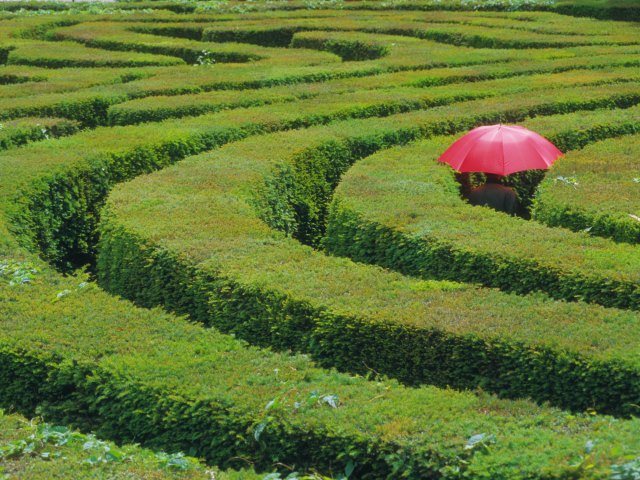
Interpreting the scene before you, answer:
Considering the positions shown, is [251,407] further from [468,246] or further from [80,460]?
[468,246]

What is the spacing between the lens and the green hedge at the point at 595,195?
10555 mm

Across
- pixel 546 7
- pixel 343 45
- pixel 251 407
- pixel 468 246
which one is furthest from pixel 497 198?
pixel 546 7

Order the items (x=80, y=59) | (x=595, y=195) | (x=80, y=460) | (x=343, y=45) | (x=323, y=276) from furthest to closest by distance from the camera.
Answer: (x=343, y=45) < (x=80, y=59) < (x=595, y=195) < (x=323, y=276) < (x=80, y=460)

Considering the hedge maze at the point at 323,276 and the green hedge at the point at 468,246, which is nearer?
the hedge maze at the point at 323,276

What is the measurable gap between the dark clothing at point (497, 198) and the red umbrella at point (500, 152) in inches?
7.9

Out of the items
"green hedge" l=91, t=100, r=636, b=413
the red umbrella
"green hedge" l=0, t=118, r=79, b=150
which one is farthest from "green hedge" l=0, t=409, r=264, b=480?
"green hedge" l=0, t=118, r=79, b=150

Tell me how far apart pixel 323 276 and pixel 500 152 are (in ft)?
14.2

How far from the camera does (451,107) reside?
16469mm

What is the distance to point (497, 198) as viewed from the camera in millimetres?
12250

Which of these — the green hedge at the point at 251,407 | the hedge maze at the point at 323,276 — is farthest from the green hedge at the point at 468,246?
the green hedge at the point at 251,407

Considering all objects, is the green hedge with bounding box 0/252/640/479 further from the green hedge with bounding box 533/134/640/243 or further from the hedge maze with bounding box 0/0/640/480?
the green hedge with bounding box 533/134/640/243

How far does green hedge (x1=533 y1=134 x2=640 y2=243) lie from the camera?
10555 millimetres

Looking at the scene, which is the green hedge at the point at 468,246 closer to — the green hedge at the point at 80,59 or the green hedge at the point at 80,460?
the green hedge at the point at 80,460

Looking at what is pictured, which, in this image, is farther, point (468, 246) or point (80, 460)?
point (468, 246)
